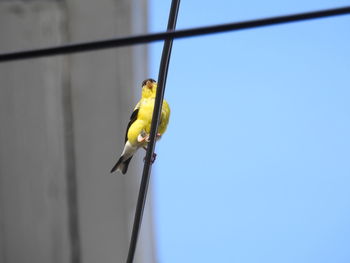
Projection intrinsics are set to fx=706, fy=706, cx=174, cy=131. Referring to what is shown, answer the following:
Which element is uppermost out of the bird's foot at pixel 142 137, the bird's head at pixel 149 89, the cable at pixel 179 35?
the bird's head at pixel 149 89

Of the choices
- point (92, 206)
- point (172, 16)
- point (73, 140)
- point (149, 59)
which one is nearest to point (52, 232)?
point (92, 206)

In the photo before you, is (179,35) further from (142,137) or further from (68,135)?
(68,135)

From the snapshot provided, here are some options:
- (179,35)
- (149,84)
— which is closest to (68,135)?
(149,84)

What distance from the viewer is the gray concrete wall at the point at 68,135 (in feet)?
9.32

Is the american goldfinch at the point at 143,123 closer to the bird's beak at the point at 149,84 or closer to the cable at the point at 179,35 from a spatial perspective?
the bird's beak at the point at 149,84

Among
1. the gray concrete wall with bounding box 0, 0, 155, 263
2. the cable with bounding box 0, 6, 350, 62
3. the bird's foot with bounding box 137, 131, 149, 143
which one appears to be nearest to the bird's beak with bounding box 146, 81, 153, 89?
the bird's foot with bounding box 137, 131, 149, 143

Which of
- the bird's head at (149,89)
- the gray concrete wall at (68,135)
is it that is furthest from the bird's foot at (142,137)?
the gray concrete wall at (68,135)

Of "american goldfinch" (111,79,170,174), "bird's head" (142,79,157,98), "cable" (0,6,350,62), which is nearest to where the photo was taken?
"cable" (0,6,350,62)

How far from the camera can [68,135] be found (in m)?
2.98

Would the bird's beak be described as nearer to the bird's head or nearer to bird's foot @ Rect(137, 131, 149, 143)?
the bird's head

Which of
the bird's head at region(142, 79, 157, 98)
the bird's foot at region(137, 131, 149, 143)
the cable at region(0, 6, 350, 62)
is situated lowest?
the cable at region(0, 6, 350, 62)

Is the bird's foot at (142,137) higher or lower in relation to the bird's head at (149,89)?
lower

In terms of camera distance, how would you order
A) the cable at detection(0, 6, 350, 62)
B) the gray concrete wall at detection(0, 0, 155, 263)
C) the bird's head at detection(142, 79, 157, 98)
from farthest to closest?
the gray concrete wall at detection(0, 0, 155, 263) → the bird's head at detection(142, 79, 157, 98) → the cable at detection(0, 6, 350, 62)

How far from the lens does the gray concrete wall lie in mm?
2842
